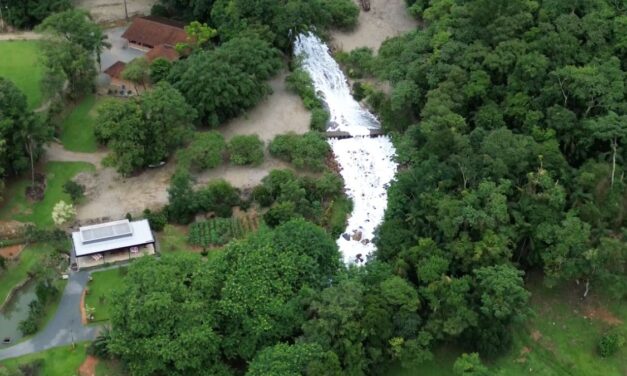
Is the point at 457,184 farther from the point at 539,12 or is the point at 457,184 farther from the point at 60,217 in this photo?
the point at 60,217

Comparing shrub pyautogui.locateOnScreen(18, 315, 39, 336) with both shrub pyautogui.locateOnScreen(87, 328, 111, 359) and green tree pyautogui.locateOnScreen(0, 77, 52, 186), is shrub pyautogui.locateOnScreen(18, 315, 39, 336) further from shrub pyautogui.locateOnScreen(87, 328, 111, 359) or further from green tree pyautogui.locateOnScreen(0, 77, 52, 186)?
green tree pyautogui.locateOnScreen(0, 77, 52, 186)

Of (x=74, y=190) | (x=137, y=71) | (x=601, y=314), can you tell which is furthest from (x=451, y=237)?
(x=137, y=71)

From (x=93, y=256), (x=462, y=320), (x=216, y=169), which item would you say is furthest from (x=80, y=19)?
(x=462, y=320)

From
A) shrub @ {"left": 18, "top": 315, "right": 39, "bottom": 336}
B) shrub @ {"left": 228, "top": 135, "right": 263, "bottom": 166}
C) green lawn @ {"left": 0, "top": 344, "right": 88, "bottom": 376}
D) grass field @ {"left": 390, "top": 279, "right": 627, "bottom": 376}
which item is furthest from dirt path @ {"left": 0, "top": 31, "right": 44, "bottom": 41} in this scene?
grass field @ {"left": 390, "top": 279, "right": 627, "bottom": 376}

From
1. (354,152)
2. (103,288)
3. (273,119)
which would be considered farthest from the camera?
(273,119)

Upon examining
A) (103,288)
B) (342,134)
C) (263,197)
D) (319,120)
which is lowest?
(103,288)

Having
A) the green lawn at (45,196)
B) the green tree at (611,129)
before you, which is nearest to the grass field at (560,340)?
the green tree at (611,129)

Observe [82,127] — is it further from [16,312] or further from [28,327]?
[28,327]
